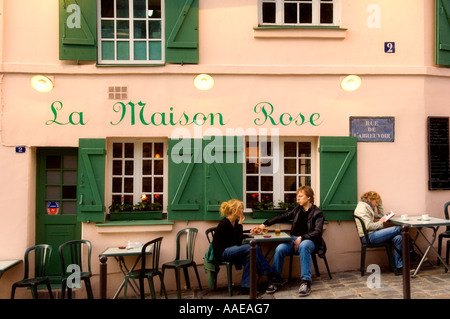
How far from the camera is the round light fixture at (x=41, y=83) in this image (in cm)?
641

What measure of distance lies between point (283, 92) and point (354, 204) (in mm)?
2068

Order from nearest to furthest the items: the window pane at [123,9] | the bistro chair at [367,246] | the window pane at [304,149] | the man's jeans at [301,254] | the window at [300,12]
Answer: the man's jeans at [301,254] → the bistro chair at [367,246] → the window pane at [123,9] → the window at [300,12] → the window pane at [304,149]

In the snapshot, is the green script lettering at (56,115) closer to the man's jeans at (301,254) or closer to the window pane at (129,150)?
the window pane at (129,150)

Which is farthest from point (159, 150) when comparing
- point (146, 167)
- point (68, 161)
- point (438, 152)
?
point (438, 152)

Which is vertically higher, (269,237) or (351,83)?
(351,83)

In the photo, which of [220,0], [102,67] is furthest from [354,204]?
[102,67]

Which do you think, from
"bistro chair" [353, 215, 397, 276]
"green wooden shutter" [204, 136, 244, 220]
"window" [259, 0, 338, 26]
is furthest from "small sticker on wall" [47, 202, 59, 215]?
"bistro chair" [353, 215, 397, 276]

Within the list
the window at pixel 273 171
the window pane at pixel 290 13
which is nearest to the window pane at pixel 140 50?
the window at pixel 273 171

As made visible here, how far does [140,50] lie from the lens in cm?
673

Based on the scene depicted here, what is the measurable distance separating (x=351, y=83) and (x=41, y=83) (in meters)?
4.74

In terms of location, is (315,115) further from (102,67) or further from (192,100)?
(102,67)

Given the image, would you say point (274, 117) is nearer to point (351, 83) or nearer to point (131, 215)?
point (351, 83)

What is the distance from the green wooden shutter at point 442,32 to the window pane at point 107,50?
5151 millimetres

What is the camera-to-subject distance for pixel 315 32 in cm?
669
